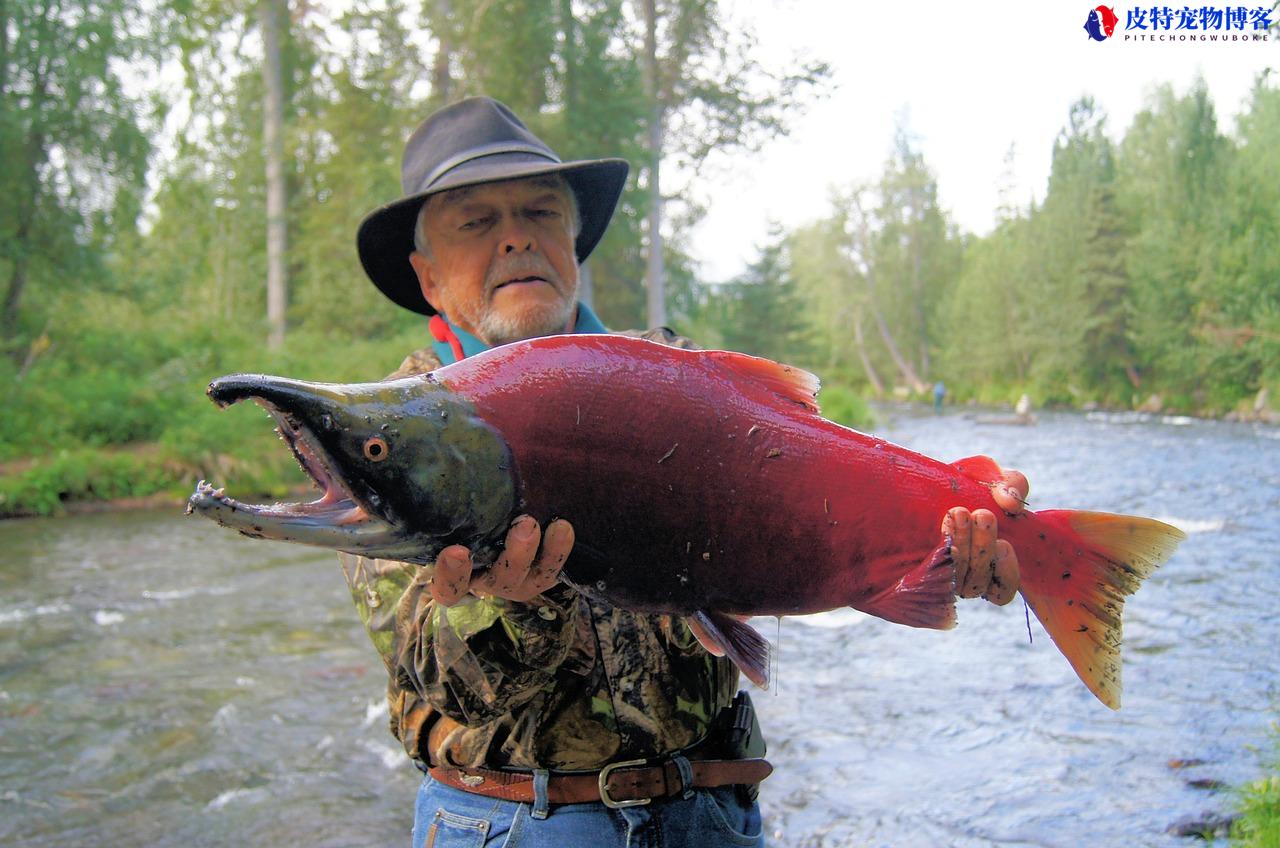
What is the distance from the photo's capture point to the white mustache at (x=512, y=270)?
270cm

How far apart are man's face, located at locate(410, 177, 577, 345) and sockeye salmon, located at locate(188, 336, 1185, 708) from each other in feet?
3.10

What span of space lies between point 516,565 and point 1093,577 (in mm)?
1164

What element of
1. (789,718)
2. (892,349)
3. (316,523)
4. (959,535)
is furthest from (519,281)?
(892,349)

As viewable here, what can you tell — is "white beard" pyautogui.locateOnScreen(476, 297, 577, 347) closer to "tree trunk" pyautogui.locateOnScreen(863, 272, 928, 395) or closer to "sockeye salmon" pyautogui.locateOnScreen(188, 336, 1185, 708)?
"sockeye salmon" pyautogui.locateOnScreen(188, 336, 1185, 708)

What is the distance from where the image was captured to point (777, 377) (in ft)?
6.13

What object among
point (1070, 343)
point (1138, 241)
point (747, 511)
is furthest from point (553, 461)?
point (1070, 343)

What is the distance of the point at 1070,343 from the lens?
32.6 meters

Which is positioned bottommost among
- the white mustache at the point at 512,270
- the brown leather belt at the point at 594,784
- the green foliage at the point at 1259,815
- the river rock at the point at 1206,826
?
the river rock at the point at 1206,826

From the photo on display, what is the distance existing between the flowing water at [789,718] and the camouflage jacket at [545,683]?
9.22 ft

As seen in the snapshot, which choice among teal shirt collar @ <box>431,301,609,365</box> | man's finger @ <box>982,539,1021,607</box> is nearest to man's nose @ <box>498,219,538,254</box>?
teal shirt collar @ <box>431,301,609,365</box>

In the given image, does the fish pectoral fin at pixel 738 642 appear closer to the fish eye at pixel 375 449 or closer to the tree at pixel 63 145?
the fish eye at pixel 375 449

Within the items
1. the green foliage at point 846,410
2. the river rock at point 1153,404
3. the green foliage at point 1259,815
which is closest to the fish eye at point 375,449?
the green foliage at point 1259,815

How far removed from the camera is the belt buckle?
226 cm

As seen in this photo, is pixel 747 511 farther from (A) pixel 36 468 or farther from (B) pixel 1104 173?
(B) pixel 1104 173
